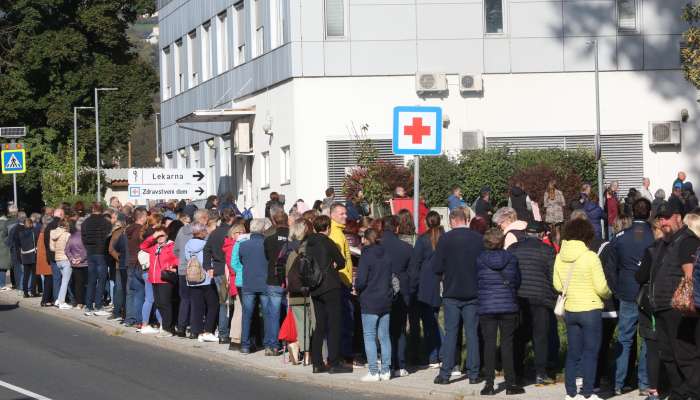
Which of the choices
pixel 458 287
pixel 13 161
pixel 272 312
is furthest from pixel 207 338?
pixel 13 161

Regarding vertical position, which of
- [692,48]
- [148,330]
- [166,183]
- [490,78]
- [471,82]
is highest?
[692,48]

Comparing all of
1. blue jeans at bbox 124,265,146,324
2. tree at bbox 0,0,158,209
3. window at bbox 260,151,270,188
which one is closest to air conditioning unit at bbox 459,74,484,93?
window at bbox 260,151,270,188

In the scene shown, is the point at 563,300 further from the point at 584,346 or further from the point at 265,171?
the point at 265,171

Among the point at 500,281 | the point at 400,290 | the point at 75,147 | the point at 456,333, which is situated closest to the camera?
the point at 500,281

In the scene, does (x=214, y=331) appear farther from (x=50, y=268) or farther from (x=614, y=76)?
(x=614, y=76)

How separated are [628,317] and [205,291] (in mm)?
8743

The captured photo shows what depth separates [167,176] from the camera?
34312mm

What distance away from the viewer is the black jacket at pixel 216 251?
21.1 m

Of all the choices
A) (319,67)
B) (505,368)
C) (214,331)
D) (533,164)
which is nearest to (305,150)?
(319,67)

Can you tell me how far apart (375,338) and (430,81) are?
22.3 m

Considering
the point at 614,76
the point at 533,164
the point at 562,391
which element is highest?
the point at 614,76

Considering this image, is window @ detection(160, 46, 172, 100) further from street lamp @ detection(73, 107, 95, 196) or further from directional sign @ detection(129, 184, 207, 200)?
directional sign @ detection(129, 184, 207, 200)

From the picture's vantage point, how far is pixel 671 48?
39.1 metres

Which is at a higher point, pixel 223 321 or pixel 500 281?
pixel 500 281
